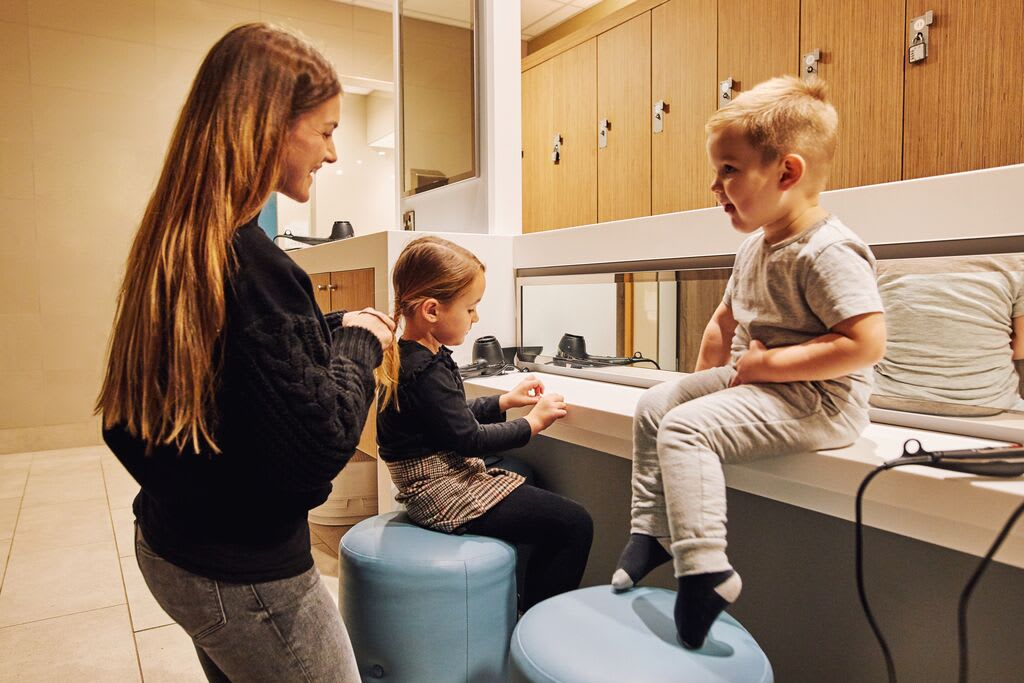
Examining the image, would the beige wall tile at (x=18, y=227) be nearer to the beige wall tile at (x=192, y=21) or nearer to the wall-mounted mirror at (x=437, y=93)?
the beige wall tile at (x=192, y=21)

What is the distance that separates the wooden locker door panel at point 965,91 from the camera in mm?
2021

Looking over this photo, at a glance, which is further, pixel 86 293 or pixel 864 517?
pixel 86 293

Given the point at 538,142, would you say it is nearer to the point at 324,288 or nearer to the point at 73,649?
the point at 324,288

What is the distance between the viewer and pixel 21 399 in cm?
414

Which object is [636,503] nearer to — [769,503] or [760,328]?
[760,328]

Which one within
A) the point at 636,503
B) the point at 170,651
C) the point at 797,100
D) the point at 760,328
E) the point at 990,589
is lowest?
the point at 170,651

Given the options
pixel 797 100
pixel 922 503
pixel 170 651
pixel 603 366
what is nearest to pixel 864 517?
pixel 922 503

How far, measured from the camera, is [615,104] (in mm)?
3568

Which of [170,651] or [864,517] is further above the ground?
[864,517]

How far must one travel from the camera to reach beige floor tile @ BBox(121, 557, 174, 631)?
1956 millimetres

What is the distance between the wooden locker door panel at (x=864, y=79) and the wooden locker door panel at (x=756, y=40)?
0.11 meters

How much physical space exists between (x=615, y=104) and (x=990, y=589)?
117 inches

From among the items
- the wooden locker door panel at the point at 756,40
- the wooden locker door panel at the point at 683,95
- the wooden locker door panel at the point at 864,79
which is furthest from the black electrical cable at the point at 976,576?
the wooden locker door panel at the point at 683,95

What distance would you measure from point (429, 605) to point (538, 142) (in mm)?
3406
